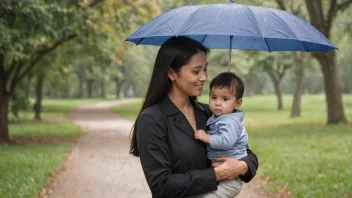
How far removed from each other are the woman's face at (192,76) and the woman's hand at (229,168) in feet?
1.48

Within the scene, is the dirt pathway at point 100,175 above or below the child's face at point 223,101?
below

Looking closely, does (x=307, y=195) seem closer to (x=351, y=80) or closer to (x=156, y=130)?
(x=156, y=130)

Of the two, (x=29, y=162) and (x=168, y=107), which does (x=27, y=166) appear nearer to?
(x=29, y=162)

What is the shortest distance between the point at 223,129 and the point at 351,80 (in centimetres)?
7414

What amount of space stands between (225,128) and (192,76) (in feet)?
1.24

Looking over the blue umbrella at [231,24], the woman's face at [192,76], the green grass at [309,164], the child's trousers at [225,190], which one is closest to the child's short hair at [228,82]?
the woman's face at [192,76]

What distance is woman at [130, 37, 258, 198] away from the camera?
2658mm

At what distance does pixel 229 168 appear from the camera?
2830mm

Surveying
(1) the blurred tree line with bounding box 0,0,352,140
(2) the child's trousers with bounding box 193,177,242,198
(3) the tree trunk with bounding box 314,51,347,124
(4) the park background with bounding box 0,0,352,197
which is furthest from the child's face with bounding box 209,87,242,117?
(3) the tree trunk with bounding box 314,51,347,124

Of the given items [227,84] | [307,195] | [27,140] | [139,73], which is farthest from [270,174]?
[139,73]

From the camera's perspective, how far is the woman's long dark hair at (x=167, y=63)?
283 centimetres

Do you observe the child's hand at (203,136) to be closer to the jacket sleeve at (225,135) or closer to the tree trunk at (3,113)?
the jacket sleeve at (225,135)

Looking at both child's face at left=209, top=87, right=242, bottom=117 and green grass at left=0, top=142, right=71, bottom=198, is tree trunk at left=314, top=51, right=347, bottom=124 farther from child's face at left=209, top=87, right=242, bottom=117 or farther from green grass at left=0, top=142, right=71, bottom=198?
child's face at left=209, top=87, right=242, bottom=117

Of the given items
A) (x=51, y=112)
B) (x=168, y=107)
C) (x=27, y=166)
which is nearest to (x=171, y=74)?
(x=168, y=107)
